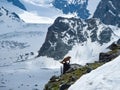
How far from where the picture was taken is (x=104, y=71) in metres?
30.1

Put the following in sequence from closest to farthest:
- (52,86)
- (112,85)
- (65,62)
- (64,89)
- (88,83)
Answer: (112,85), (88,83), (64,89), (52,86), (65,62)

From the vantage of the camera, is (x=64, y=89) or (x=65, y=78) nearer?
(x=64, y=89)

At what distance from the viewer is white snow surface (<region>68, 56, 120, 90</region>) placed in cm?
2769

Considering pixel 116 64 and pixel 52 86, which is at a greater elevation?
pixel 116 64

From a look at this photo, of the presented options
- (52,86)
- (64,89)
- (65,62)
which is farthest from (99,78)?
(65,62)

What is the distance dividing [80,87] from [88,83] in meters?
0.75

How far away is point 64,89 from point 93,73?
22.1 feet

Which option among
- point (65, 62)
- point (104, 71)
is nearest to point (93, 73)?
point (104, 71)

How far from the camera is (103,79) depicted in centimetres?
2861

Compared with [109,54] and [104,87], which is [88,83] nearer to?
[104,87]

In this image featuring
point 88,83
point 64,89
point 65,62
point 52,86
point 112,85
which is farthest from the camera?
point 65,62

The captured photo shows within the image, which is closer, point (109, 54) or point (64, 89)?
point (64, 89)

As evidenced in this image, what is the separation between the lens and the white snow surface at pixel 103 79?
27688mm

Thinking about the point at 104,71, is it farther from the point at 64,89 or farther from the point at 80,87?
the point at 64,89
